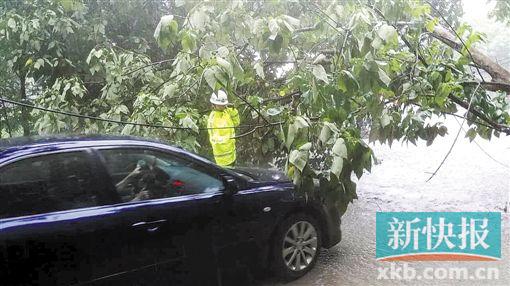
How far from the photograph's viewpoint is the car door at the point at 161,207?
9.62 ft

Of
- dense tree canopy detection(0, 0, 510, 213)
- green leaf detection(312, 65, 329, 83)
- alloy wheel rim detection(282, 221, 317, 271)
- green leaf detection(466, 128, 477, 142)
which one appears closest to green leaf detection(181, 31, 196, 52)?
dense tree canopy detection(0, 0, 510, 213)

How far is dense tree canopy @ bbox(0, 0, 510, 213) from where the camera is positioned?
8.87 feet

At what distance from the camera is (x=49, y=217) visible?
2.63 meters

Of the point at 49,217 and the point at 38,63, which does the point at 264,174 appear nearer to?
the point at 49,217

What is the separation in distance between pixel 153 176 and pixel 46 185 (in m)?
0.72

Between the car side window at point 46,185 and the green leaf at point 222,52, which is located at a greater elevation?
the green leaf at point 222,52

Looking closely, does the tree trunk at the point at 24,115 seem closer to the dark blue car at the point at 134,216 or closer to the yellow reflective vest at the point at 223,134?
the yellow reflective vest at the point at 223,134

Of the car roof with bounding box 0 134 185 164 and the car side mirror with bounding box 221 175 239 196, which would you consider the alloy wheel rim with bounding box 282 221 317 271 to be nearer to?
the car side mirror with bounding box 221 175 239 196

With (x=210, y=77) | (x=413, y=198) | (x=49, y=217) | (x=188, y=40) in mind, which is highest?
(x=188, y=40)

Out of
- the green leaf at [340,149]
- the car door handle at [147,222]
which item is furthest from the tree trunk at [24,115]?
the green leaf at [340,149]

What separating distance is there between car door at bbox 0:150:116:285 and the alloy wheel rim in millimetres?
1578

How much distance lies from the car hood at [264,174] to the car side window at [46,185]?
1333 mm

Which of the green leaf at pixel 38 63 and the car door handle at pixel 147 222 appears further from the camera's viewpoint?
the green leaf at pixel 38 63

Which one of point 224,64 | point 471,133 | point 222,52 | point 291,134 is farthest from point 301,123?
point 471,133
